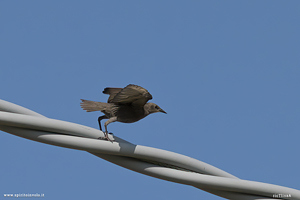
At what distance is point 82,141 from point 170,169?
0.94 metres

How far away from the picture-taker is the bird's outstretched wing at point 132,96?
276 inches

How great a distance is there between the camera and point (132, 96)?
7328 mm

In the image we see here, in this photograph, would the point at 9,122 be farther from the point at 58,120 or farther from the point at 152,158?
the point at 152,158

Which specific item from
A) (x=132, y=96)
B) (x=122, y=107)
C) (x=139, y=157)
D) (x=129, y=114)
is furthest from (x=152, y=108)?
(x=139, y=157)

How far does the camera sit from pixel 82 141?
477 cm

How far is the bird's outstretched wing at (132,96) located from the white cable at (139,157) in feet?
6.40

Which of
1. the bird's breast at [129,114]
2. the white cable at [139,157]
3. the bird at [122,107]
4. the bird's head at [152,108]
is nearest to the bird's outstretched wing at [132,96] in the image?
the bird at [122,107]

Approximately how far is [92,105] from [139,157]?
284 centimetres

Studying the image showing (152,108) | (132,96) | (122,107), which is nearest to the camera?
(132,96)

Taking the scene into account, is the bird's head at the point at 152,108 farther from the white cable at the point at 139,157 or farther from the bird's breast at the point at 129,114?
the white cable at the point at 139,157

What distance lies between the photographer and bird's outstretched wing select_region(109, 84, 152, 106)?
23.0 feet

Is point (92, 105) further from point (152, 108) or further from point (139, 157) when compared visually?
point (139, 157)

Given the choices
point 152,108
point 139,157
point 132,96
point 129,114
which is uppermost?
point 152,108

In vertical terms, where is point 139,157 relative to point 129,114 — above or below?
below
